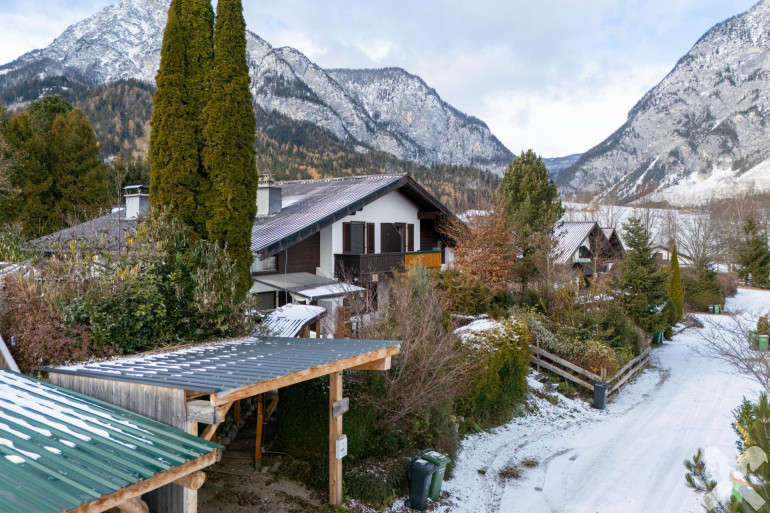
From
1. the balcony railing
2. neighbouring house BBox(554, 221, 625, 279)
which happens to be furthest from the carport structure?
neighbouring house BBox(554, 221, 625, 279)

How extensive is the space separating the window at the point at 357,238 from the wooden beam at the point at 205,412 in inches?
592

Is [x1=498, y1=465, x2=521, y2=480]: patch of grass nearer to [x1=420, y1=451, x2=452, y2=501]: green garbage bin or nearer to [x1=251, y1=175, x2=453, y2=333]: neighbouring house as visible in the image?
[x1=420, y1=451, x2=452, y2=501]: green garbage bin

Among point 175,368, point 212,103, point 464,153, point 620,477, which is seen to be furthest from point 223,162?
point 464,153

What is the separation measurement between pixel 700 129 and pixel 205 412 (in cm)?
18078

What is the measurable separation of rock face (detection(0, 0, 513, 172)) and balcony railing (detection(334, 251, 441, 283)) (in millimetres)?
60598

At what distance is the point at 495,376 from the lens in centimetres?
1429

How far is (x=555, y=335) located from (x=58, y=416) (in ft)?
56.9

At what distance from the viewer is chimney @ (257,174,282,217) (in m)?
21.1

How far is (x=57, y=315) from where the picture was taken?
332 inches

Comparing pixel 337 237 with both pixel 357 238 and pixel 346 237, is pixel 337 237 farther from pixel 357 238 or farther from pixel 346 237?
pixel 357 238

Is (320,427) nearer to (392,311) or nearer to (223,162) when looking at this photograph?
(392,311)

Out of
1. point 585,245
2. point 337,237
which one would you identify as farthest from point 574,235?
point 337,237

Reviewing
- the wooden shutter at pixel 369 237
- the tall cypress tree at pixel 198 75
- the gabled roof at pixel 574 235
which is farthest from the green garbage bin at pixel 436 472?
the gabled roof at pixel 574 235

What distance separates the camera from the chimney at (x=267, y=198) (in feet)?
69.3
